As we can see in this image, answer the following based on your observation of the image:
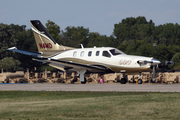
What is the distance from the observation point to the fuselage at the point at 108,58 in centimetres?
2815

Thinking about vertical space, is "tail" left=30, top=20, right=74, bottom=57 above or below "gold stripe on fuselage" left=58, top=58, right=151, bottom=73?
above

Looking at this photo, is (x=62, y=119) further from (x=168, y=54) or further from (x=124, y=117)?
(x=168, y=54)

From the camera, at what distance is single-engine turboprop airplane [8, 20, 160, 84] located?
28078 millimetres

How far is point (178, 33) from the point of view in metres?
112

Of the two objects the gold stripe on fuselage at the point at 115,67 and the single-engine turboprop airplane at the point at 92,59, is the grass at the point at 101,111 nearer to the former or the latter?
the gold stripe on fuselage at the point at 115,67

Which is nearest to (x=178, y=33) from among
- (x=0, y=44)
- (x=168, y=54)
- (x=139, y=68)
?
(x=168, y=54)

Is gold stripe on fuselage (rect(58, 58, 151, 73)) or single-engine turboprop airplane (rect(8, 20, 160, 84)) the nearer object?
gold stripe on fuselage (rect(58, 58, 151, 73))

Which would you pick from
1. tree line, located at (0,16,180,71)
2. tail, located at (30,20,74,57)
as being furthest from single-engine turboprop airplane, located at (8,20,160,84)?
tree line, located at (0,16,180,71)

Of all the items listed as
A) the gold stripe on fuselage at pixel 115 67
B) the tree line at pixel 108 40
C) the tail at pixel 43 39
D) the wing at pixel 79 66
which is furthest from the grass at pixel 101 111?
the tree line at pixel 108 40

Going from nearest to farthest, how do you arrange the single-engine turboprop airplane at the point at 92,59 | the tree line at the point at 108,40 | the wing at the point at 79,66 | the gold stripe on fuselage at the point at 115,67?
the gold stripe on fuselage at the point at 115,67
the single-engine turboprop airplane at the point at 92,59
the wing at the point at 79,66
the tree line at the point at 108,40

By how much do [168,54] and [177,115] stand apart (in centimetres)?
6444

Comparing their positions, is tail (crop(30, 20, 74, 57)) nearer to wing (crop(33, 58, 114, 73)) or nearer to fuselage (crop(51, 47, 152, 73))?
fuselage (crop(51, 47, 152, 73))

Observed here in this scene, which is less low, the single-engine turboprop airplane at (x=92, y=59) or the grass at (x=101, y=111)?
the single-engine turboprop airplane at (x=92, y=59)

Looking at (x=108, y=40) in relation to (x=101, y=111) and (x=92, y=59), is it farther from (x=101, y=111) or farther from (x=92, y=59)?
(x=101, y=111)
